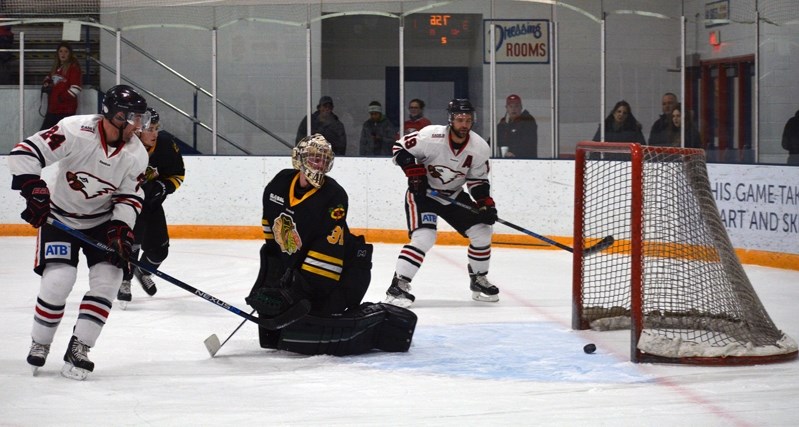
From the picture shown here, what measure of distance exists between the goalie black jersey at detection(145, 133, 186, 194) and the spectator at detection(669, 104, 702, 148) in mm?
4067

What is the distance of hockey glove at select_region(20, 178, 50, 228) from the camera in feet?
11.9

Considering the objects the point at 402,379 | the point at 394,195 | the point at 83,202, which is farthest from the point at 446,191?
the point at 394,195

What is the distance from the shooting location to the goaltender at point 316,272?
412cm

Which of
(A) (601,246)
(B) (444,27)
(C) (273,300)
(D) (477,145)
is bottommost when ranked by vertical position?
(C) (273,300)

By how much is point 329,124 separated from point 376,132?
0.38 m

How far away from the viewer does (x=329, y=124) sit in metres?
8.93

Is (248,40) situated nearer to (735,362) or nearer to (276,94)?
(276,94)

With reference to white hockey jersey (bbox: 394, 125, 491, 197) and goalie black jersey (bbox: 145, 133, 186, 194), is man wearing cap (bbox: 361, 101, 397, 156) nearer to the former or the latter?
white hockey jersey (bbox: 394, 125, 491, 197)

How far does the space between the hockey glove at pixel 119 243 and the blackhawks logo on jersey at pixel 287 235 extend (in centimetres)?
58

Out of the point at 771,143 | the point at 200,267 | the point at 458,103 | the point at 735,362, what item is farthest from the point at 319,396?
the point at 771,143

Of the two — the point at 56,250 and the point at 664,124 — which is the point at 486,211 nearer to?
the point at 56,250

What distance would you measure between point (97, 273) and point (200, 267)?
3282mm

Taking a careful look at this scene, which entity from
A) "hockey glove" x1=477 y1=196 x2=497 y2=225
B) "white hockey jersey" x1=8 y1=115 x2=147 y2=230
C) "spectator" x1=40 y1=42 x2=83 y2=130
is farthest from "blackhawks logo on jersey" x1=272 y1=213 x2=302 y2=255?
"spectator" x1=40 y1=42 x2=83 y2=130

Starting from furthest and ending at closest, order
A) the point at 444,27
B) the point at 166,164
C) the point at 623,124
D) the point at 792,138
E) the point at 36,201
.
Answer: the point at 444,27
the point at 623,124
the point at 792,138
the point at 166,164
the point at 36,201
